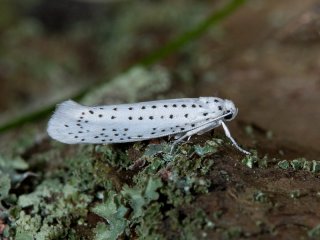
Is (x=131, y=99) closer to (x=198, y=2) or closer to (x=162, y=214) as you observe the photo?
(x=162, y=214)

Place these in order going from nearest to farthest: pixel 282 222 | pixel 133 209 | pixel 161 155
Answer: pixel 282 222 → pixel 133 209 → pixel 161 155

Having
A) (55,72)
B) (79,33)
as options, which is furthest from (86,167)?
(79,33)

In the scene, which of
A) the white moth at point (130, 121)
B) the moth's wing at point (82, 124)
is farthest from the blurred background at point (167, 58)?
the moth's wing at point (82, 124)

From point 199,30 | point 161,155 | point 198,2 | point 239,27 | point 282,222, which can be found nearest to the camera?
point 282,222

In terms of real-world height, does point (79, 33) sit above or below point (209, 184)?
below

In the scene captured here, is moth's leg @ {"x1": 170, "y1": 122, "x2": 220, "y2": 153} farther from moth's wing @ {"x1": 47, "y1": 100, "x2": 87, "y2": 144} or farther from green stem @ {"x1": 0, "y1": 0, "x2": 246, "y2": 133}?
green stem @ {"x1": 0, "y1": 0, "x2": 246, "y2": 133}
